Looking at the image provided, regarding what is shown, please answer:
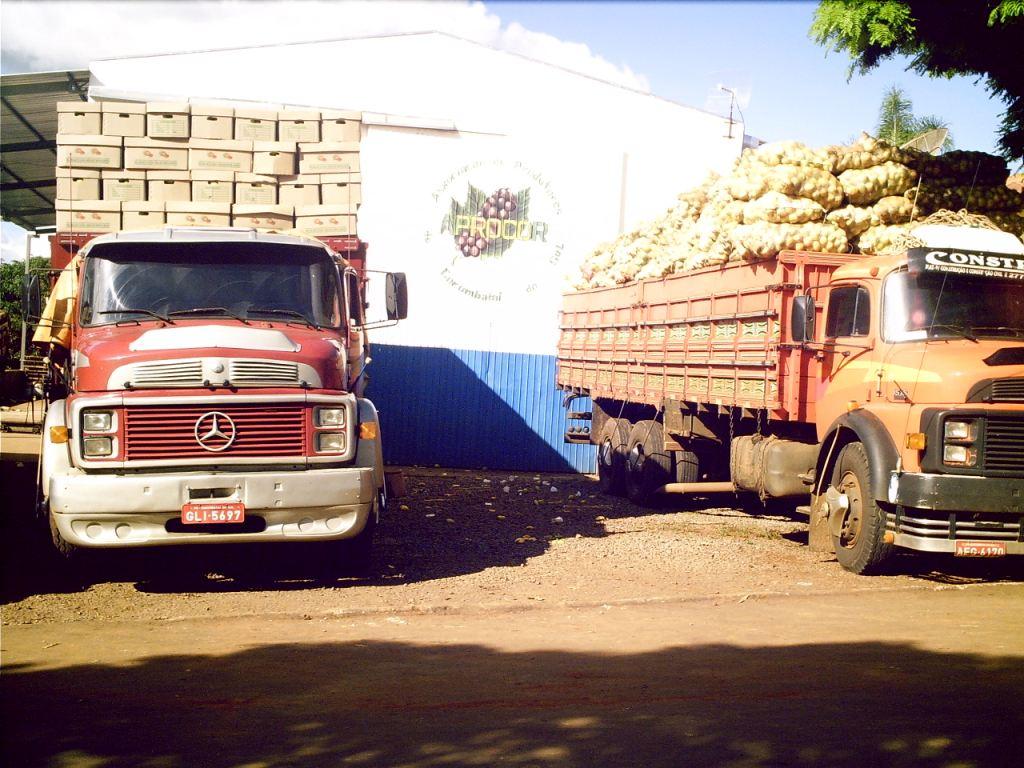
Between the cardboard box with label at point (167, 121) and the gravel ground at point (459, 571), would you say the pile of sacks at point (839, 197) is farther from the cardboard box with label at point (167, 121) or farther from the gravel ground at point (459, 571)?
the cardboard box with label at point (167, 121)

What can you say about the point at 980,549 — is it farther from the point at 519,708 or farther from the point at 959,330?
the point at 519,708

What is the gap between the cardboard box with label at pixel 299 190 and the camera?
1063cm

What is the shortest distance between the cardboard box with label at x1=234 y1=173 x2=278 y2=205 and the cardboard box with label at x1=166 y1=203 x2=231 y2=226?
0.26 metres

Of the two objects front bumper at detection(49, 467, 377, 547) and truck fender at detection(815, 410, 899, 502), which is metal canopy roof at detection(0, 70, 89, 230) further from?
truck fender at detection(815, 410, 899, 502)

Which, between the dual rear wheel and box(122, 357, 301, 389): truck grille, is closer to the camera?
box(122, 357, 301, 389): truck grille

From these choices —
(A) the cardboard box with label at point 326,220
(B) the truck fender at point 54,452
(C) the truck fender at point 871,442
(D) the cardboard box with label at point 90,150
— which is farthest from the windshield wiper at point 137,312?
(C) the truck fender at point 871,442

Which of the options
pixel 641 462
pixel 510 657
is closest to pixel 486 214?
pixel 641 462

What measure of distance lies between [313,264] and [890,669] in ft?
17.5

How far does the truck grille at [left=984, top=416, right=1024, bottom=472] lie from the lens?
806cm

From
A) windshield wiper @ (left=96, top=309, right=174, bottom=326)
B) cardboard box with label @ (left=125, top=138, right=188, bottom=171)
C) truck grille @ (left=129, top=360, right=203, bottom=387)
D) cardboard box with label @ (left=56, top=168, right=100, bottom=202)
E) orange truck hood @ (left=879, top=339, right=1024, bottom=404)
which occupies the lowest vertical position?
truck grille @ (left=129, top=360, right=203, bottom=387)

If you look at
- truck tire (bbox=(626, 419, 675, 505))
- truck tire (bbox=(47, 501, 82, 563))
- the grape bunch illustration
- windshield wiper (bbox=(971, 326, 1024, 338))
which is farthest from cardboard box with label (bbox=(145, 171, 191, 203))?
the grape bunch illustration

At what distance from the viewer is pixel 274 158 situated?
10.8 metres

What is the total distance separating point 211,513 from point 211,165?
467cm

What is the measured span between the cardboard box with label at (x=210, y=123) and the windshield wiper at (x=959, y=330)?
23.2 ft
